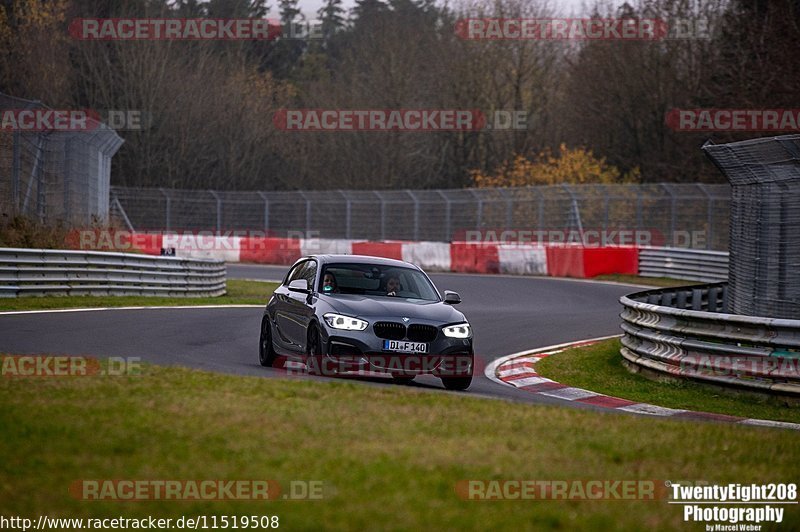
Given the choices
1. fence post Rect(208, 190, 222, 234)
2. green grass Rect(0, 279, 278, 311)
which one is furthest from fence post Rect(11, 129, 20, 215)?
fence post Rect(208, 190, 222, 234)

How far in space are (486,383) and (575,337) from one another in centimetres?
641

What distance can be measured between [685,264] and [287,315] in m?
23.2

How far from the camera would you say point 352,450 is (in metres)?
7.08

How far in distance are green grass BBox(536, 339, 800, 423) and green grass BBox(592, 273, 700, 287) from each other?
17.0m

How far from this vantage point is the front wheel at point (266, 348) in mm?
13695

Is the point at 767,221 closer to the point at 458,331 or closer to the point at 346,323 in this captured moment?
the point at 458,331

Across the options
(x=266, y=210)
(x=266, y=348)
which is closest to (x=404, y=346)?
(x=266, y=348)

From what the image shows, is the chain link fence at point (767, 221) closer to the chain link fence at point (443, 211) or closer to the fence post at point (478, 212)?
the chain link fence at point (443, 211)

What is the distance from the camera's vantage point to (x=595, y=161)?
53938 mm

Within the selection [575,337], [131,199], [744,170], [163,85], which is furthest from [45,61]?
[744,170]

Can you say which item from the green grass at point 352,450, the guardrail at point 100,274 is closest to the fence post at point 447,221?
the guardrail at point 100,274

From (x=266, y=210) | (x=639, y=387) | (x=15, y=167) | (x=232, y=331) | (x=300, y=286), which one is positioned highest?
(x=15, y=167)

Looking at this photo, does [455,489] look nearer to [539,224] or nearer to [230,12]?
[539,224]

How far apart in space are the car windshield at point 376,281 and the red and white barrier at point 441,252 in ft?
70.3
